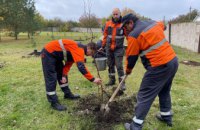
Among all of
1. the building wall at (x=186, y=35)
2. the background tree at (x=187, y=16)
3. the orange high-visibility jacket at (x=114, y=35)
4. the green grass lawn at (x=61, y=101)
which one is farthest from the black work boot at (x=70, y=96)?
the background tree at (x=187, y=16)

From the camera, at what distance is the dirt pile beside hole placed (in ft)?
13.6

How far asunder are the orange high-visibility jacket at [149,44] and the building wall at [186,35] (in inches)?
466

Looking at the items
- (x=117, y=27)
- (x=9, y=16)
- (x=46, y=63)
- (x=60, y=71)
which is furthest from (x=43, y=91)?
(x=9, y=16)

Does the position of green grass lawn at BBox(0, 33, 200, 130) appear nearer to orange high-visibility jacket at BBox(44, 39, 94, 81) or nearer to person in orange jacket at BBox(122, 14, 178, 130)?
person in orange jacket at BBox(122, 14, 178, 130)

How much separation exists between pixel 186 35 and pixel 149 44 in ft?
48.0

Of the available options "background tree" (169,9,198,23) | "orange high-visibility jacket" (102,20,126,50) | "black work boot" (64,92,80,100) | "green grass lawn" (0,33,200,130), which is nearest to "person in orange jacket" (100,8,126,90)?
"orange high-visibility jacket" (102,20,126,50)

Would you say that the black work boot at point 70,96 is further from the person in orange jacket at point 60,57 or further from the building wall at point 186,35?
the building wall at point 186,35

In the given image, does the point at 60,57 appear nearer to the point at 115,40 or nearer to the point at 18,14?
the point at 115,40

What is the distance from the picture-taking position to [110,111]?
4.43 meters

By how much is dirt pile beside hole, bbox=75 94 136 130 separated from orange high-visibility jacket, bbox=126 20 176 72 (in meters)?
1.31

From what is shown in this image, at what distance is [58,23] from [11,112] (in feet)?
157

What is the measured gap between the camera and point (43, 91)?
234 inches

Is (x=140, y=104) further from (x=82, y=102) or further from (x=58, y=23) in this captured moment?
(x=58, y=23)

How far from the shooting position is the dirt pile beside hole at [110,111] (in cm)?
416
